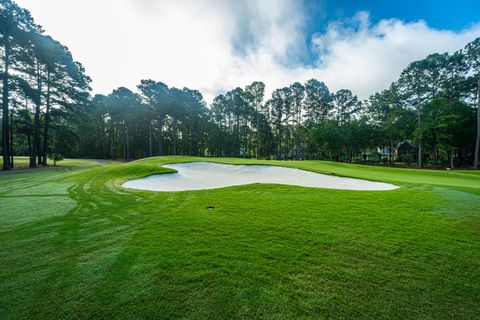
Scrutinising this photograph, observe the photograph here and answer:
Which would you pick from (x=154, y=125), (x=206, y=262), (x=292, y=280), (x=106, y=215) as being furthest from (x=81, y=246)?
(x=154, y=125)

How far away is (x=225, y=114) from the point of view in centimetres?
4938

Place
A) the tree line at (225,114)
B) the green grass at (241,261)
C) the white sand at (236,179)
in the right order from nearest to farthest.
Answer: the green grass at (241,261) < the white sand at (236,179) < the tree line at (225,114)

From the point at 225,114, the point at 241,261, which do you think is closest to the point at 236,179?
the point at 241,261

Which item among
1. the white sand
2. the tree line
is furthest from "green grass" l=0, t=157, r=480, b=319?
the tree line

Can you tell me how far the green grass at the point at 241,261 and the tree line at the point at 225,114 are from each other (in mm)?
21486

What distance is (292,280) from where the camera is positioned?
7.94ft

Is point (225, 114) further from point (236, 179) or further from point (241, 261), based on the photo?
point (241, 261)

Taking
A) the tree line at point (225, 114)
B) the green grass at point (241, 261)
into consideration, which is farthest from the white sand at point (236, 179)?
the tree line at point (225, 114)

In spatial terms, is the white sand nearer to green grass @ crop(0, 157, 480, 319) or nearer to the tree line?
green grass @ crop(0, 157, 480, 319)

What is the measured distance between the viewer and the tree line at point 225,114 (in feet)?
61.9

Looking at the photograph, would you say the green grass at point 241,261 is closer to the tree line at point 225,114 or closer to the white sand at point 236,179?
the white sand at point 236,179

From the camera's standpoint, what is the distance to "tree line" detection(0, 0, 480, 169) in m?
18.9

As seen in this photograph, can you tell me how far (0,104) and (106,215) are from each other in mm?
22905

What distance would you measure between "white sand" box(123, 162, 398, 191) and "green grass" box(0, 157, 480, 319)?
3526 millimetres
